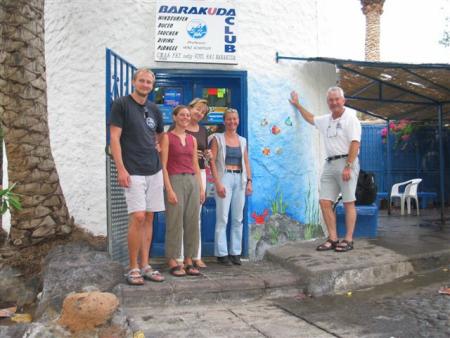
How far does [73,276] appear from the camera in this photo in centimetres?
432

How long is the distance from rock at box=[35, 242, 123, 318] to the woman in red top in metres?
0.59

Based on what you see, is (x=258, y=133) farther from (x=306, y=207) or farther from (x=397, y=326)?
(x=397, y=326)

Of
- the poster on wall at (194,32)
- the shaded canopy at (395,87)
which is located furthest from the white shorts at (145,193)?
the shaded canopy at (395,87)

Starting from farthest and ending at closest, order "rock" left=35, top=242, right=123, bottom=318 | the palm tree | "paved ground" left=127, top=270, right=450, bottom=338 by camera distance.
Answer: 1. the palm tree
2. "rock" left=35, top=242, right=123, bottom=318
3. "paved ground" left=127, top=270, right=450, bottom=338

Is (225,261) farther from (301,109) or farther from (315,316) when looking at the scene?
(301,109)

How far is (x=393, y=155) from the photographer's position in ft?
45.3

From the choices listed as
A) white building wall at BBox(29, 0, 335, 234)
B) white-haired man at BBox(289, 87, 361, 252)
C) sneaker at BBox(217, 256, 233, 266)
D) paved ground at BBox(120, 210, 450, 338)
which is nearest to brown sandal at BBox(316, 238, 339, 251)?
white-haired man at BBox(289, 87, 361, 252)

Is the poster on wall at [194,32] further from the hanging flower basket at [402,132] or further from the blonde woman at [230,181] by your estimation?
the hanging flower basket at [402,132]

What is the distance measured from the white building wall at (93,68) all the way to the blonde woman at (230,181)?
528 mm

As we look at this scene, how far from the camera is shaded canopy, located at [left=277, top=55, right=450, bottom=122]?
6.56 m

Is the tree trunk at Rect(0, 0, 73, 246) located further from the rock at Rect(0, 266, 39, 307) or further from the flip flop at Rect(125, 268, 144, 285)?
the flip flop at Rect(125, 268, 144, 285)

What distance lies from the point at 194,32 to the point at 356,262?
312 centimetres

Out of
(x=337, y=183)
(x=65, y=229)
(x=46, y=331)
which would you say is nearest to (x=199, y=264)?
(x=65, y=229)

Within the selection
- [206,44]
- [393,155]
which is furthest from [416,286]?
[393,155]
